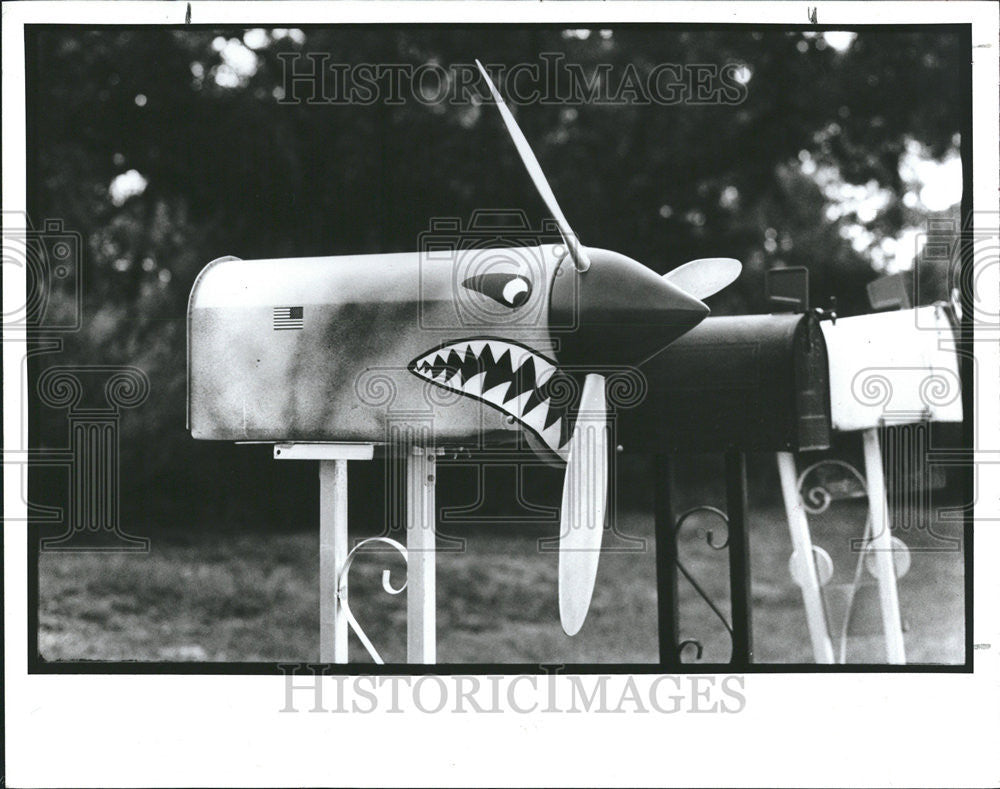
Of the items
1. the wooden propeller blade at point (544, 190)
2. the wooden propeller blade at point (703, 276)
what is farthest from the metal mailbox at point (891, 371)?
the wooden propeller blade at point (544, 190)

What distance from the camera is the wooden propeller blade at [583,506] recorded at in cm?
251

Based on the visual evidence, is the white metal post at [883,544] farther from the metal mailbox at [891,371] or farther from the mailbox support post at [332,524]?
the mailbox support post at [332,524]

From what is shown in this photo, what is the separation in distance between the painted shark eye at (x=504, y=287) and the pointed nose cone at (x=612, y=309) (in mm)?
84

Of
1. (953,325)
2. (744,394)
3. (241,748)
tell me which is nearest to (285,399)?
(241,748)

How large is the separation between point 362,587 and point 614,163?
1.82 m

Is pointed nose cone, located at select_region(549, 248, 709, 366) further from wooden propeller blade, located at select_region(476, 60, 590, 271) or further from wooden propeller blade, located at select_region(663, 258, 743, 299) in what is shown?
wooden propeller blade, located at select_region(663, 258, 743, 299)

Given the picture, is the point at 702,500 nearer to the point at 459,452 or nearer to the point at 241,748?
the point at 459,452

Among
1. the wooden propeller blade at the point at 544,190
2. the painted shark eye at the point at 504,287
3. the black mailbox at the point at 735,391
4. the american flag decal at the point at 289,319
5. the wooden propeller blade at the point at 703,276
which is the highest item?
the wooden propeller blade at the point at 544,190

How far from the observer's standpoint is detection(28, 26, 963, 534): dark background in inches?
110

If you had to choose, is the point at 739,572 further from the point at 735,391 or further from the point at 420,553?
the point at 420,553

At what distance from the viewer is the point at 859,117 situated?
120 inches

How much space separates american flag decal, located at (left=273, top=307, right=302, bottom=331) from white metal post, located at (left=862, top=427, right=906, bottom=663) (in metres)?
1.66

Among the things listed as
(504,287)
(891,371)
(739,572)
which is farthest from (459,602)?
(891,371)

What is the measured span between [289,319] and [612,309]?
0.83 meters
